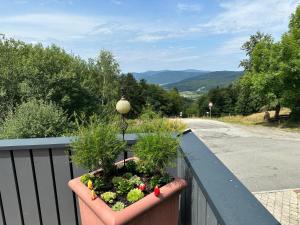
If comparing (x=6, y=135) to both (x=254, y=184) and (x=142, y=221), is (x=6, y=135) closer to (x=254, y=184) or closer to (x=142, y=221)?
(x=142, y=221)

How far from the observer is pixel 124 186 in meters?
1.46

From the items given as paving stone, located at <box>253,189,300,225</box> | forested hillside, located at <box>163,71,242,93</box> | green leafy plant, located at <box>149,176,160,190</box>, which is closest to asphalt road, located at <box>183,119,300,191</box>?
paving stone, located at <box>253,189,300,225</box>

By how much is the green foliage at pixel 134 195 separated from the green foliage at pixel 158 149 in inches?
6.6

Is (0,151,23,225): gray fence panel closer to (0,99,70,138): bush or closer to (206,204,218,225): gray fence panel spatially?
(206,204,218,225): gray fence panel

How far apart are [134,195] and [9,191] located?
1.07 meters

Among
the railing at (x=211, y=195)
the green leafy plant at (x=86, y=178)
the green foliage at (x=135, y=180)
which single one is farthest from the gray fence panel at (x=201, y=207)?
the green leafy plant at (x=86, y=178)

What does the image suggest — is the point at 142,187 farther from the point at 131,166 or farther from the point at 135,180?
the point at 131,166

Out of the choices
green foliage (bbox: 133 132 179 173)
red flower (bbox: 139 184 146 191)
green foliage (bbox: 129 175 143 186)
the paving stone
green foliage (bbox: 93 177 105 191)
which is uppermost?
green foliage (bbox: 133 132 179 173)

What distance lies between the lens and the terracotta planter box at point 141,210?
1248mm

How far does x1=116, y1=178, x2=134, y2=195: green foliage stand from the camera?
4.76ft

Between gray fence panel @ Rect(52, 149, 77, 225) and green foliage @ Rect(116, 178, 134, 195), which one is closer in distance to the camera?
green foliage @ Rect(116, 178, 134, 195)

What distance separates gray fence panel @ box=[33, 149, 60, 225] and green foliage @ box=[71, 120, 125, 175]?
1.29 ft

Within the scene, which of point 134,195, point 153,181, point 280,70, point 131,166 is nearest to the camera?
point 134,195

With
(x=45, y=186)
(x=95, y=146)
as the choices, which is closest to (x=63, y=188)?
(x=45, y=186)
